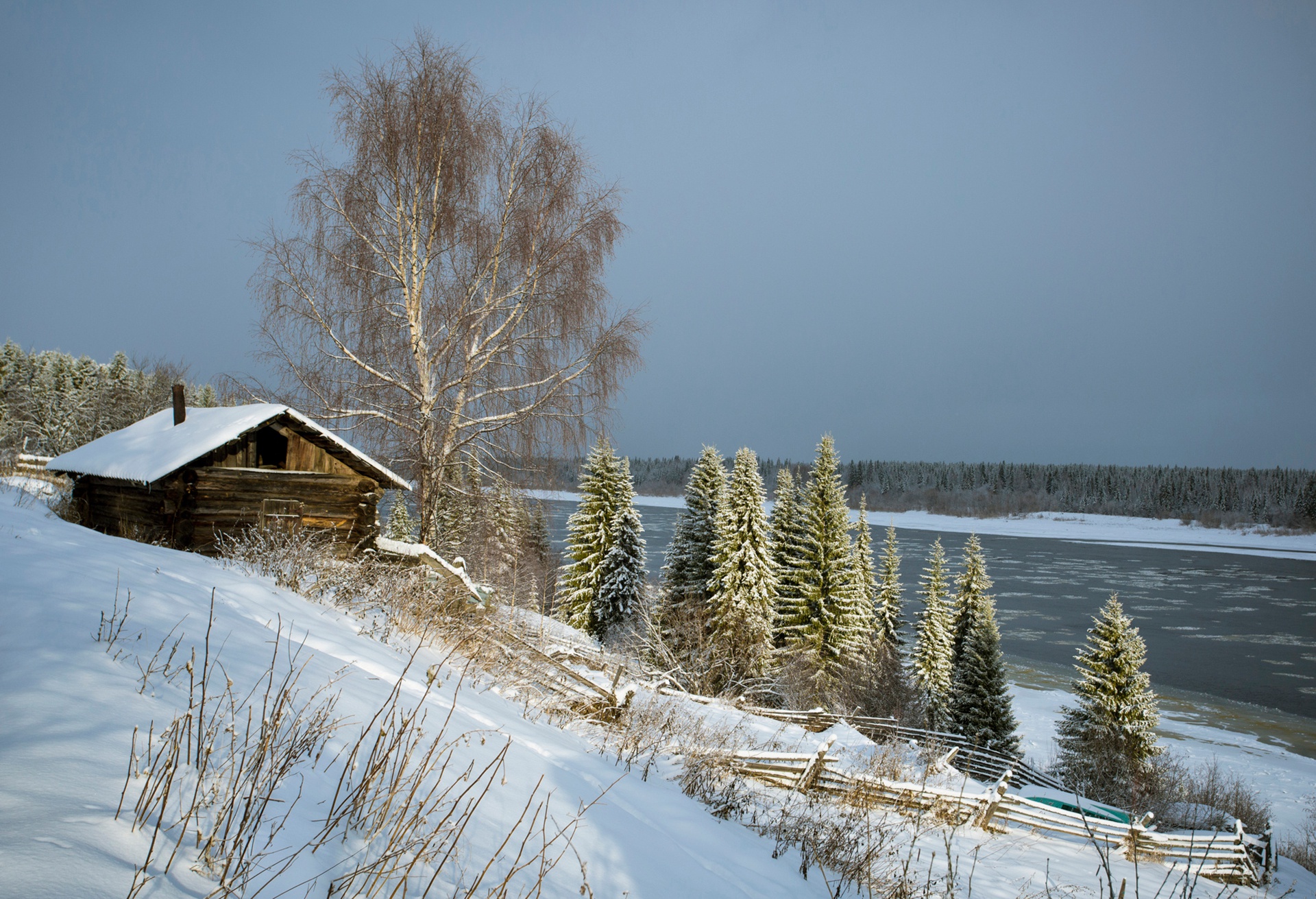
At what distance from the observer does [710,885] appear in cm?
300

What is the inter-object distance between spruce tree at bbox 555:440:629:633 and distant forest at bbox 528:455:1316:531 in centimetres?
7183

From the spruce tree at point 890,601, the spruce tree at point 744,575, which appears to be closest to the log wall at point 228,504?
the spruce tree at point 744,575

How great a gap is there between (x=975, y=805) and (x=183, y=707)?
7.72m

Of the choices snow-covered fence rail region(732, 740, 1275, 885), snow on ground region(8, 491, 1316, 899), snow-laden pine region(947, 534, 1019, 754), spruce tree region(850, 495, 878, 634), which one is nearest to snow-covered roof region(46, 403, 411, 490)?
snow on ground region(8, 491, 1316, 899)

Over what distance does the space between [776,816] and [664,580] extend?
2559 cm

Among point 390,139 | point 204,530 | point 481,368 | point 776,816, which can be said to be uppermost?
point 390,139

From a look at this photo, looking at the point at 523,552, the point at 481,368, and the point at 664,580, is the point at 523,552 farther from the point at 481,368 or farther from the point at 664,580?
the point at 481,368

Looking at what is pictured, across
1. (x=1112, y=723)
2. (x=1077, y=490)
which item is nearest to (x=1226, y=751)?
(x=1112, y=723)

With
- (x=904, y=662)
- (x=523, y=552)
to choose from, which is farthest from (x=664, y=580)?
(x=904, y=662)

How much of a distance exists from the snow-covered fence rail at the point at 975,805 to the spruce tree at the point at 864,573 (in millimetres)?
19578

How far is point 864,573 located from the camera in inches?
1188

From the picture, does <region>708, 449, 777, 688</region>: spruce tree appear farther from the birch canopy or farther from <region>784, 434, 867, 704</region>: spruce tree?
the birch canopy

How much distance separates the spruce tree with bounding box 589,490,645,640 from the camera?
27219 millimetres

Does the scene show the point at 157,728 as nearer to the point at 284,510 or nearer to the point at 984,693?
the point at 284,510
